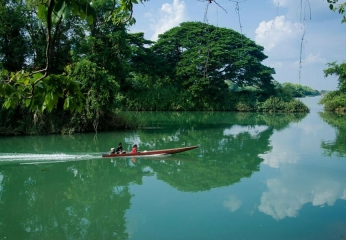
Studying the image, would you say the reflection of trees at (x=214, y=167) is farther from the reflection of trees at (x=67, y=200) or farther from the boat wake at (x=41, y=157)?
the boat wake at (x=41, y=157)

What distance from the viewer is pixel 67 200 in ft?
22.2

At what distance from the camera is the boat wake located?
32.0ft

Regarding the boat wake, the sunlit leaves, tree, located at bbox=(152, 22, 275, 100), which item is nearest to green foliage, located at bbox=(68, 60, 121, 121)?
the boat wake

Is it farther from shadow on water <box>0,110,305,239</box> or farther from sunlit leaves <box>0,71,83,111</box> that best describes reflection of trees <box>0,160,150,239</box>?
sunlit leaves <box>0,71,83,111</box>

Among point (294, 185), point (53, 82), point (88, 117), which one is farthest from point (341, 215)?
point (88, 117)

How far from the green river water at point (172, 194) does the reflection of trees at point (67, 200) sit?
0.06ft

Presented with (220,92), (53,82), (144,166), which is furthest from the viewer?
(220,92)

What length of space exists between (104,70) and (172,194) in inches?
353

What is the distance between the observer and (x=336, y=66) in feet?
107

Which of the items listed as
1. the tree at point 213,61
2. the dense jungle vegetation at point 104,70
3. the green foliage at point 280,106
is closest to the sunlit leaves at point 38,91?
the dense jungle vegetation at point 104,70

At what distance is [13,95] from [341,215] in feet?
20.5

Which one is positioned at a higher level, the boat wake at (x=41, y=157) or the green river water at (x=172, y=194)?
the boat wake at (x=41, y=157)

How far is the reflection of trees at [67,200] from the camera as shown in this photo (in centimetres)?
528

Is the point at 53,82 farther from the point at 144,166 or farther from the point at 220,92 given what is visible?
the point at 220,92
